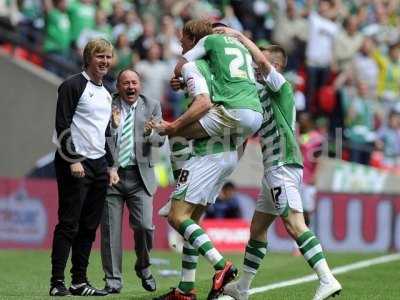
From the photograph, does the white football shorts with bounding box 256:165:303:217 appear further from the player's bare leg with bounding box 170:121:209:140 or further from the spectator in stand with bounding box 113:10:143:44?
the spectator in stand with bounding box 113:10:143:44

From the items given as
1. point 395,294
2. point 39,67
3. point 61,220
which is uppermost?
point 39,67

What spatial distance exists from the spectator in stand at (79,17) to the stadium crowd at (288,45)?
2cm

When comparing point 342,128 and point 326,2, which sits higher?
point 326,2

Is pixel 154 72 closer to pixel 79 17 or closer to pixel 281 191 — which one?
pixel 79 17

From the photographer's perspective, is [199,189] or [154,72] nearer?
[199,189]

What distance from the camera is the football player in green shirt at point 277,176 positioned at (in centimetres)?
954


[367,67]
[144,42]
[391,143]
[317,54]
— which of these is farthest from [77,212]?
[367,67]

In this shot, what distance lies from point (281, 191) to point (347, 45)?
543 inches

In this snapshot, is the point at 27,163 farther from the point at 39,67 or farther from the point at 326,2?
the point at 326,2

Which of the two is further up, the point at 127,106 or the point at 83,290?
the point at 127,106

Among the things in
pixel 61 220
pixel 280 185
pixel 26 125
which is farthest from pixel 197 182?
pixel 26 125

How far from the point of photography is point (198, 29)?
31.2ft

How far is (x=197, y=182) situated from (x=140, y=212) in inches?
82.6

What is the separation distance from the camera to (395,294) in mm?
10711
